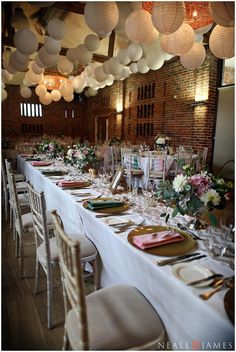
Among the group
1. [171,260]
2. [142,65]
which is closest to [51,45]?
[142,65]

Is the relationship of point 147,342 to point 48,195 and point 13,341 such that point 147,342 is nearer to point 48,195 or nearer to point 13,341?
point 13,341

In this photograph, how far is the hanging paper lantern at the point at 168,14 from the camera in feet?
8.11

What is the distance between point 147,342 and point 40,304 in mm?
1283

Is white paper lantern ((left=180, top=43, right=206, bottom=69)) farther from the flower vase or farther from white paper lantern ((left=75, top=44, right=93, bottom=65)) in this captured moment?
the flower vase

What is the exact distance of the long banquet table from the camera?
3.00 ft

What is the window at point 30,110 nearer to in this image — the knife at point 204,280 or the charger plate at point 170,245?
the charger plate at point 170,245

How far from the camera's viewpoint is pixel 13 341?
1700 millimetres

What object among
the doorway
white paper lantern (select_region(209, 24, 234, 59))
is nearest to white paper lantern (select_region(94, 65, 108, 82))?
white paper lantern (select_region(209, 24, 234, 59))

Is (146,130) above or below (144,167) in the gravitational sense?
above

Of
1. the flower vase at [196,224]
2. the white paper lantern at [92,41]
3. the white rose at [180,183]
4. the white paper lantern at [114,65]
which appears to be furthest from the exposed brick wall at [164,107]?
the white rose at [180,183]

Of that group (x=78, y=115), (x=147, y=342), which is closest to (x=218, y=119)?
(x=147, y=342)

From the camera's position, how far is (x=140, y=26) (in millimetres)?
2881

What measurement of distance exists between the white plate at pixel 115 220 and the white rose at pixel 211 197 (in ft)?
1.80

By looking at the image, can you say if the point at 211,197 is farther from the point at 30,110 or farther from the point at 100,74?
the point at 30,110
